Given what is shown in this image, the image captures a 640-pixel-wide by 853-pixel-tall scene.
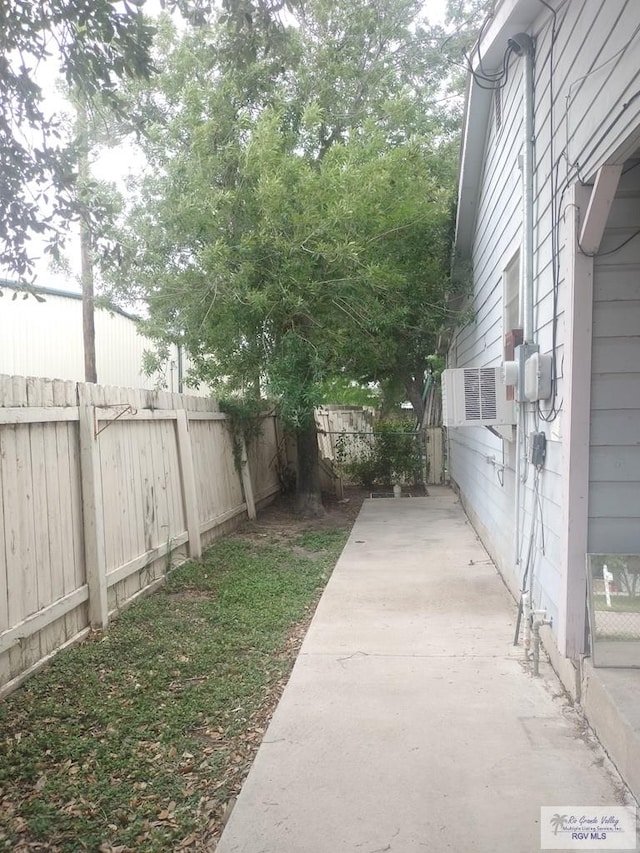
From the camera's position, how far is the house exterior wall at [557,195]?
2.86m

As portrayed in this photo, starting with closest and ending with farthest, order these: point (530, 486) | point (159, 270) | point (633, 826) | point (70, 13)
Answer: point (633, 826)
point (70, 13)
point (530, 486)
point (159, 270)

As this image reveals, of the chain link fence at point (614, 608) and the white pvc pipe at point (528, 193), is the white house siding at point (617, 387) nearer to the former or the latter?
the chain link fence at point (614, 608)

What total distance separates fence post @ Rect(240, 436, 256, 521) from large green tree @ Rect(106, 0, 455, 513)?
37.9 inches

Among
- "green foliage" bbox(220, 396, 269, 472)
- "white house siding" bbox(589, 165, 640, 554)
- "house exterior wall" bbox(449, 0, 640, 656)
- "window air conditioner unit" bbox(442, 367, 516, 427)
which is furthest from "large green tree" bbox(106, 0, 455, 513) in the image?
"white house siding" bbox(589, 165, 640, 554)

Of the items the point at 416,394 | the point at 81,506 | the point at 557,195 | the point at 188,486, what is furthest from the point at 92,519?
the point at 416,394

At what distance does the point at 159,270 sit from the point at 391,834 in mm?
7890

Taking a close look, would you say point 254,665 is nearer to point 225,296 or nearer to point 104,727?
point 104,727

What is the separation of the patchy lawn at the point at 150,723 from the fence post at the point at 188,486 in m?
1.01

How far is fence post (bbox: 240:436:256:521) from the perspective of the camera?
368 inches

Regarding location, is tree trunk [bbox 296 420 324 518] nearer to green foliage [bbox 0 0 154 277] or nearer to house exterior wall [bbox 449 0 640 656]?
house exterior wall [bbox 449 0 640 656]

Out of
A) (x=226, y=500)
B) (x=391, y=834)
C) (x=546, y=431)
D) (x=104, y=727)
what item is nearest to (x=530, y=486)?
(x=546, y=431)

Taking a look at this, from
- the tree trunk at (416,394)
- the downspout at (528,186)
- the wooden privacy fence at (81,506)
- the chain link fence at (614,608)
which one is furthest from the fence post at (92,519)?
the tree trunk at (416,394)

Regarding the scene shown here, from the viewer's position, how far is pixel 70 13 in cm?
364

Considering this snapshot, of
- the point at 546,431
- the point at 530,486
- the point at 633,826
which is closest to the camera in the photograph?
the point at 633,826
